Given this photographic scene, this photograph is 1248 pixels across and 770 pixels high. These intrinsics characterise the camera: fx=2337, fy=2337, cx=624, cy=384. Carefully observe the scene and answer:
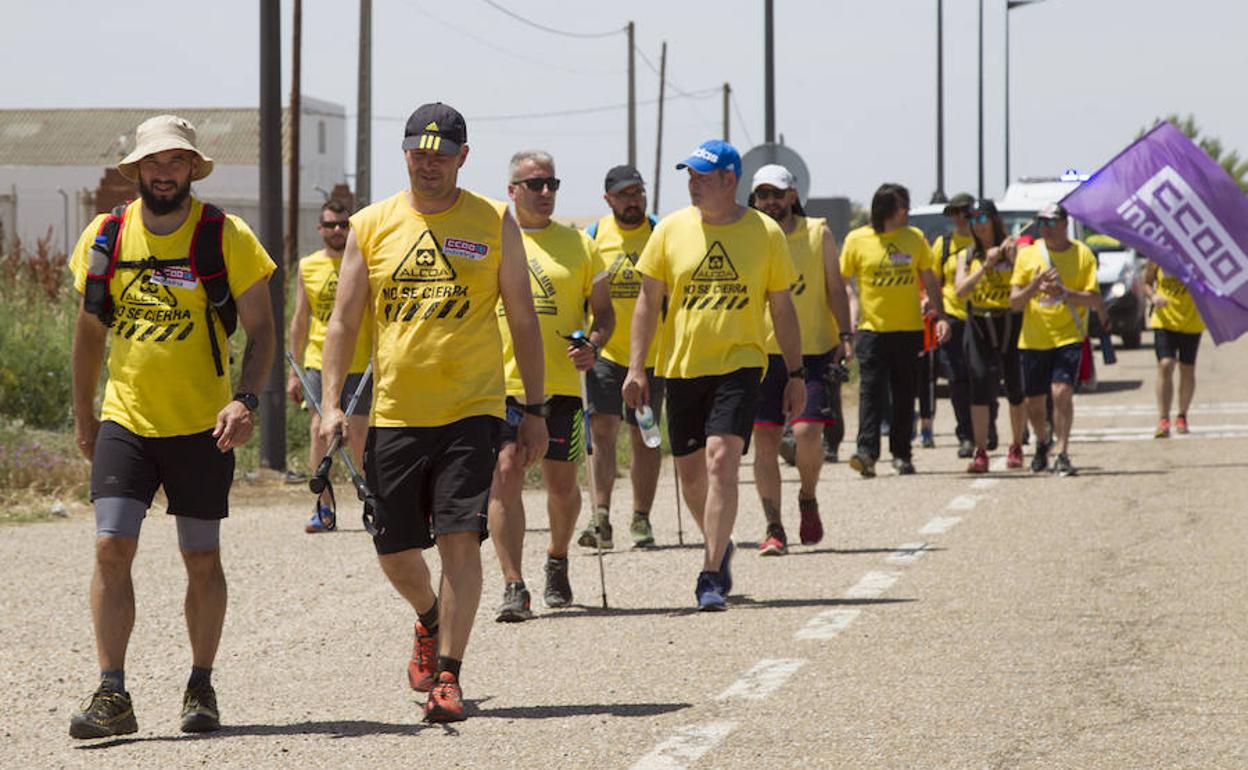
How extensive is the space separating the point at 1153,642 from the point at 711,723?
7.70 feet

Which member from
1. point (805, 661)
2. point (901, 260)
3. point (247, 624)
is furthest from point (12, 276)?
point (805, 661)

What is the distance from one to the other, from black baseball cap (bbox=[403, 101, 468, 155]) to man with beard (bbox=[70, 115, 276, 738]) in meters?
0.61

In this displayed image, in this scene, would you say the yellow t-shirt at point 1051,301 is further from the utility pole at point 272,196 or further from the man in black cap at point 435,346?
the man in black cap at point 435,346

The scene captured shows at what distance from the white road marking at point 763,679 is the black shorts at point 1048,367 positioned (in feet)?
27.9

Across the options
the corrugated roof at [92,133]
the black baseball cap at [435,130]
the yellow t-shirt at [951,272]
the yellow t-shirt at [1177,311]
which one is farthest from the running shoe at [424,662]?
the corrugated roof at [92,133]

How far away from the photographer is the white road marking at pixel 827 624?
9094 mm

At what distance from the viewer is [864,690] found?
25.5 ft

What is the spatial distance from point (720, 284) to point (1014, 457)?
7.58 metres

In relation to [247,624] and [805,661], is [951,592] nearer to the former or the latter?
[805,661]

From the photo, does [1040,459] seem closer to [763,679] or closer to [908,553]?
[908,553]

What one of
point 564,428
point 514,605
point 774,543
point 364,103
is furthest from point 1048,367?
point 364,103

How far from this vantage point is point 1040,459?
55.0 feet

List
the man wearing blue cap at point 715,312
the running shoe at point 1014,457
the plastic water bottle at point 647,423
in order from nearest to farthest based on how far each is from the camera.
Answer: the man wearing blue cap at point 715,312 → the plastic water bottle at point 647,423 → the running shoe at point 1014,457

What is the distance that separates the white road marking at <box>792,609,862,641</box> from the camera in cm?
909
